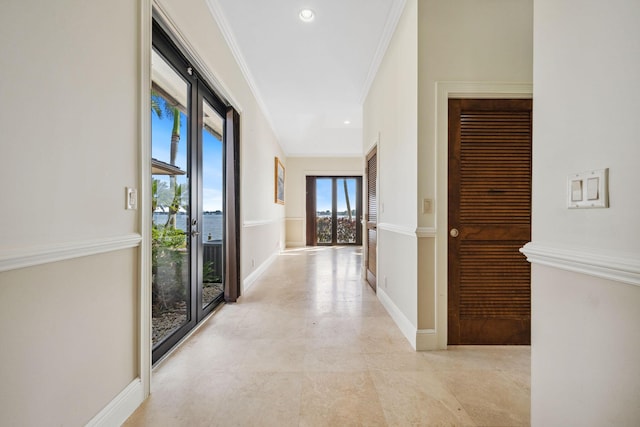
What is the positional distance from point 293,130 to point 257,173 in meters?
2.08

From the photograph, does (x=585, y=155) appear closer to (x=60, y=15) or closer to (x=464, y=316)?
(x=464, y=316)

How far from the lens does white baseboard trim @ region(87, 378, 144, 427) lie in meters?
1.22

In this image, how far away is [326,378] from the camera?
67.2 inches

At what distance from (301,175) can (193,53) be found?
6069 mm

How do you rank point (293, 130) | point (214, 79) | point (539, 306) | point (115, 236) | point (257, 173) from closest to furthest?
point (539, 306) < point (115, 236) < point (214, 79) < point (257, 173) < point (293, 130)

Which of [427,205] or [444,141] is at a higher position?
[444,141]

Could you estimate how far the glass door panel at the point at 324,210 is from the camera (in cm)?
820

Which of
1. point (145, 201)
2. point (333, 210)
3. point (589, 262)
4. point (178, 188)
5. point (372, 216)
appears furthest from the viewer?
point (333, 210)

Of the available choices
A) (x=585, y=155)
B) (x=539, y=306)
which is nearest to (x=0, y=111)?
(x=585, y=155)

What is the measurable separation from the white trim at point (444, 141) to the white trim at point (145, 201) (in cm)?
185

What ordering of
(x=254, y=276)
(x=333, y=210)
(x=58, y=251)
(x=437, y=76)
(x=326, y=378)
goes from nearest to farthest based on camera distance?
(x=58, y=251), (x=326, y=378), (x=437, y=76), (x=254, y=276), (x=333, y=210)

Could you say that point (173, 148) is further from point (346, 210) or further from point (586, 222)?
point (346, 210)

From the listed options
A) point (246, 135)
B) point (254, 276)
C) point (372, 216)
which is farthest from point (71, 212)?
point (372, 216)

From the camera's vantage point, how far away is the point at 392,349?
2.08 metres
